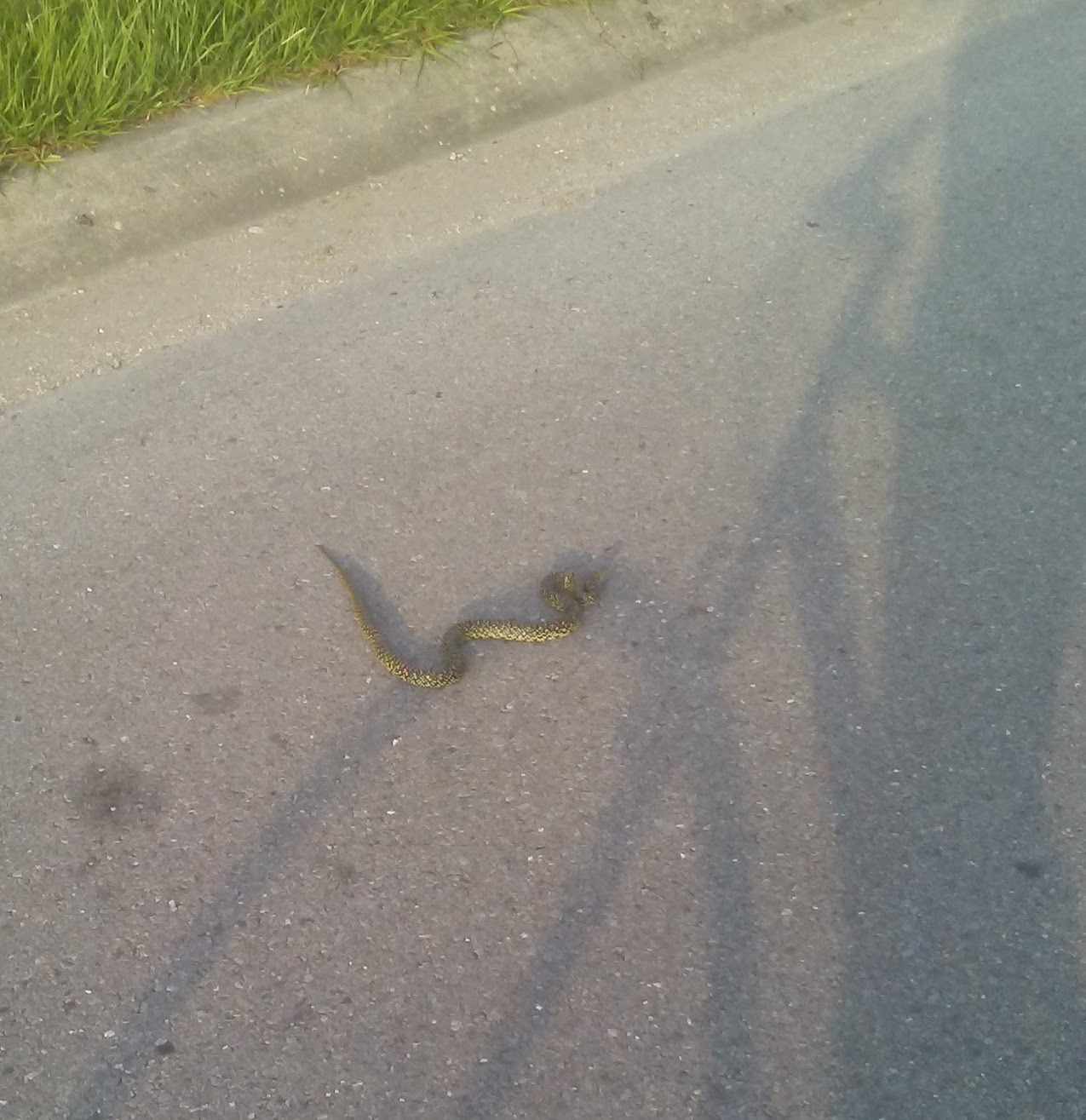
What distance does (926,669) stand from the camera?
4008 mm

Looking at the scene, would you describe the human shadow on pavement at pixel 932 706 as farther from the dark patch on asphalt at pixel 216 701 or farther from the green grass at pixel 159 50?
the green grass at pixel 159 50

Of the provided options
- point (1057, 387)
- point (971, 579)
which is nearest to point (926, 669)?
point (971, 579)

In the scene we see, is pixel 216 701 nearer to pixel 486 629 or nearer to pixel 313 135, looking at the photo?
pixel 486 629

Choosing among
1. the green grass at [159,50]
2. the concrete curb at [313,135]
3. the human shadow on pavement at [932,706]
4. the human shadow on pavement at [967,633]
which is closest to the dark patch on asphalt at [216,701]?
the human shadow on pavement at [932,706]

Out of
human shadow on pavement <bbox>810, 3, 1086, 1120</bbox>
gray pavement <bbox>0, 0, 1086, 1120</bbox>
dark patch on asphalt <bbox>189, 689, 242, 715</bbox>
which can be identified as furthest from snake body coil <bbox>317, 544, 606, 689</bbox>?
human shadow on pavement <bbox>810, 3, 1086, 1120</bbox>

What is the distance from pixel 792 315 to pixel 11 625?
3.36m

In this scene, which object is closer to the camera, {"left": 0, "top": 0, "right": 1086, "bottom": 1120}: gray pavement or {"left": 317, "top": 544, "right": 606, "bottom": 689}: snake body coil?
{"left": 0, "top": 0, "right": 1086, "bottom": 1120}: gray pavement

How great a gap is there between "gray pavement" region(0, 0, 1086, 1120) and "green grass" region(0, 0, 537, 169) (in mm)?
735

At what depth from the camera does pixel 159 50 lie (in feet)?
19.9

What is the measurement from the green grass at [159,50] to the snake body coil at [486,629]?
114 inches

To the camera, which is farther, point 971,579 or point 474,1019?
point 971,579

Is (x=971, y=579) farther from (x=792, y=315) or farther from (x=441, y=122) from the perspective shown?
(x=441, y=122)

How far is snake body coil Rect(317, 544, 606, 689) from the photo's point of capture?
405 cm

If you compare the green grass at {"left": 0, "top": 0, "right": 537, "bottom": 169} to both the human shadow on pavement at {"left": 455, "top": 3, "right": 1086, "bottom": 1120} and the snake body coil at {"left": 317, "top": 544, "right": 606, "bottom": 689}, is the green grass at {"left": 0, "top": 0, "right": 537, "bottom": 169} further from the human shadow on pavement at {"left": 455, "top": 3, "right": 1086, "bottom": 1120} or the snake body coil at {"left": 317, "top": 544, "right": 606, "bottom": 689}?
the snake body coil at {"left": 317, "top": 544, "right": 606, "bottom": 689}
